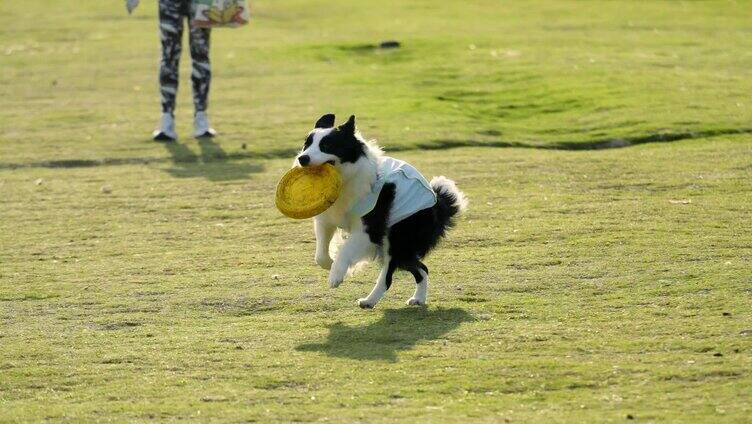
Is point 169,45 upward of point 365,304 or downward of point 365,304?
downward

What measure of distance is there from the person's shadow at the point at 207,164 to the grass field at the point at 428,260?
64mm

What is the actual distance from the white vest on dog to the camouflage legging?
327 inches

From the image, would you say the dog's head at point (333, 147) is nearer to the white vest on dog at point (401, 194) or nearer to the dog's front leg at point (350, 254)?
the white vest on dog at point (401, 194)

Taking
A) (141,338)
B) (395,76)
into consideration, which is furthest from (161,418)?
(395,76)

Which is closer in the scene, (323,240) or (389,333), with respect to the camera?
(389,333)

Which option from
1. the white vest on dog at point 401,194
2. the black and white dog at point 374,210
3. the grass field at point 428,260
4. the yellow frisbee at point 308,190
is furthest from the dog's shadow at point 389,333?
the yellow frisbee at point 308,190

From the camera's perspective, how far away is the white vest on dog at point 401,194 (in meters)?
9.01

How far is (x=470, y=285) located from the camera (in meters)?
9.47

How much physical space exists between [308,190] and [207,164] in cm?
690

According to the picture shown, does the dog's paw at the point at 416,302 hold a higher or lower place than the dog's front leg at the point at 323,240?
lower

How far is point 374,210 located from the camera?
9.02 meters

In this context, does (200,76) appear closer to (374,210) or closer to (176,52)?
(176,52)

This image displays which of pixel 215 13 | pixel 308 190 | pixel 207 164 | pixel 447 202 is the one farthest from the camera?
pixel 215 13

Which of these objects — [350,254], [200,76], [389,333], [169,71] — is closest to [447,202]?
[350,254]
